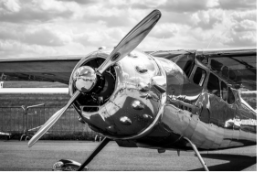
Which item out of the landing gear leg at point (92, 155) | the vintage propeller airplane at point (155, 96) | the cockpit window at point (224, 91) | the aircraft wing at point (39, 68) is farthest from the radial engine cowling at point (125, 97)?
the aircraft wing at point (39, 68)

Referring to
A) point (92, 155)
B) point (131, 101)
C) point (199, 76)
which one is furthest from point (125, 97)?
point (92, 155)

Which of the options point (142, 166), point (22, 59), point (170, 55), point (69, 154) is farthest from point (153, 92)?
point (69, 154)

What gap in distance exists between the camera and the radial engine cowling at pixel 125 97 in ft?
20.1

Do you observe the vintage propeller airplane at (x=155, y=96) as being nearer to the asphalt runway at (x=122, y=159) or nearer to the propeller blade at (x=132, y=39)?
the propeller blade at (x=132, y=39)

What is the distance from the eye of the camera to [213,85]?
25.4ft

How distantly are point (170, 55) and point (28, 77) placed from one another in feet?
19.8

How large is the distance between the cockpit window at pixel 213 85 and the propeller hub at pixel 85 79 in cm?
237

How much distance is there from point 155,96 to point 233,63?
9.40 ft

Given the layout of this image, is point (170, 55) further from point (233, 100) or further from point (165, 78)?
point (233, 100)

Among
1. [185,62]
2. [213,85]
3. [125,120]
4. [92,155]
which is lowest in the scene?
[92,155]

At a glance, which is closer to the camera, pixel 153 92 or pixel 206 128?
pixel 153 92

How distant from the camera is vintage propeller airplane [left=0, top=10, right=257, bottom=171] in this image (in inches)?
241

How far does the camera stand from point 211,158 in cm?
1129

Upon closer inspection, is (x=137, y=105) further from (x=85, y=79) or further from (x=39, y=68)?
(x=39, y=68)
